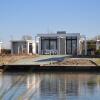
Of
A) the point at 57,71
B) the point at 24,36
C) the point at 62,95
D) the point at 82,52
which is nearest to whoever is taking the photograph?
the point at 62,95

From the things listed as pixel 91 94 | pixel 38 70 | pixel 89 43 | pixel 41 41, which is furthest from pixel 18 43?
pixel 91 94

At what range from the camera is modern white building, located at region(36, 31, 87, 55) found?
63.0 m

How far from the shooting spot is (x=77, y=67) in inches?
1419

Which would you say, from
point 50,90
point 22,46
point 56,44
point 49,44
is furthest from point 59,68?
point 22,46

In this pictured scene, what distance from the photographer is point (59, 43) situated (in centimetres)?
6288

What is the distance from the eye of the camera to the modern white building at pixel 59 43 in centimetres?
6297

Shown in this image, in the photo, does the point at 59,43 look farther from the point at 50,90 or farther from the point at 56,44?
the point at 50,90

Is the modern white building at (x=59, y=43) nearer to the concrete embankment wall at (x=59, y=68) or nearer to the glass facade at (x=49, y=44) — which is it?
the glass facade at (x=49, y=44)

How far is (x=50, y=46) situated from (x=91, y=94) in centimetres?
4600

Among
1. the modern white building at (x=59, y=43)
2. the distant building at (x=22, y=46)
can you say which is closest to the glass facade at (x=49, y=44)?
the modern white building at (x=59, y=43)

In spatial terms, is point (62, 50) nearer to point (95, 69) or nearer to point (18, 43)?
point (18, 43)

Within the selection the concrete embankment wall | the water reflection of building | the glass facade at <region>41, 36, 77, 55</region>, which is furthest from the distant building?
the water reflection of building

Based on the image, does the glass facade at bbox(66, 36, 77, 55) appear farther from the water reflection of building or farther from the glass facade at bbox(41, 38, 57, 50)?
the water reflection of building

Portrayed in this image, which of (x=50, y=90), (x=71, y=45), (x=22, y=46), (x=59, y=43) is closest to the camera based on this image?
(x=50, y=90)
